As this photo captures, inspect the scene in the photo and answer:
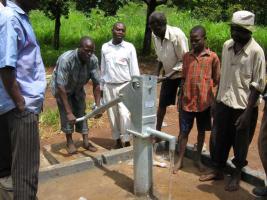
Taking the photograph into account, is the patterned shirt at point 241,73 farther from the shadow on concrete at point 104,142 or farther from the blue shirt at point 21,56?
the shadow on concrete at point 104,142

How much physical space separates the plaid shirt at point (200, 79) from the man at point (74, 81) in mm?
1098

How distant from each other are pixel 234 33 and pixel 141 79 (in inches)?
35.3

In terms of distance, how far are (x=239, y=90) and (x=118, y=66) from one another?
1.78 m

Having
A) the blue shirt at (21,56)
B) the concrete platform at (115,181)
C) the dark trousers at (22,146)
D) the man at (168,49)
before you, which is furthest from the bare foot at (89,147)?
the blue shirt at (21,56)

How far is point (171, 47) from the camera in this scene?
4.75 m

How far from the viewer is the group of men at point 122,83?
2676 millimetres

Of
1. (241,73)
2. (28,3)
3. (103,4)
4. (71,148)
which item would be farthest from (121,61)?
(103,4)

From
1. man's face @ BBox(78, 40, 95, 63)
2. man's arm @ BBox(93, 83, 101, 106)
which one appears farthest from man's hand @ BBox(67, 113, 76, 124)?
man's face @ BBox(78, 40, 95, 63)

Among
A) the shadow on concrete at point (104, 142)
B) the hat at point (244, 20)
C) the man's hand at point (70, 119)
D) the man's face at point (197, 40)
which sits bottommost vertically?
the shadow on concrete at point (104, 142)

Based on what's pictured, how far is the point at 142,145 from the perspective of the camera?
3605 mm

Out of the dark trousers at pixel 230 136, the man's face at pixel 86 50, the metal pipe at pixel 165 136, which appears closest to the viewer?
the metal pipe at pixel 165 136

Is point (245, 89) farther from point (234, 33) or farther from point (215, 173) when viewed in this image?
point (215, 173)

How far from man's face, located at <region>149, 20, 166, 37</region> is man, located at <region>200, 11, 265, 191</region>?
0.96 m

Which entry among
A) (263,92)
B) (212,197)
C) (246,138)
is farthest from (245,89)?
(212,197)
